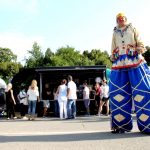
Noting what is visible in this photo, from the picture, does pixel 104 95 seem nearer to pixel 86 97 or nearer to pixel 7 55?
pixel 86 97

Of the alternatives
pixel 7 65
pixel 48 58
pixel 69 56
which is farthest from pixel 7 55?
pixel 48 58

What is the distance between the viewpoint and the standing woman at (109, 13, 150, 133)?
27.1ft

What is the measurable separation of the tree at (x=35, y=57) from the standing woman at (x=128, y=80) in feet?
234

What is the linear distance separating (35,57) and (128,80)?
72958 mm

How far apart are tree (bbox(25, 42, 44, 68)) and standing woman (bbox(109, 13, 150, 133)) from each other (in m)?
71.2

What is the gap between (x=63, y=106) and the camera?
19.0 m

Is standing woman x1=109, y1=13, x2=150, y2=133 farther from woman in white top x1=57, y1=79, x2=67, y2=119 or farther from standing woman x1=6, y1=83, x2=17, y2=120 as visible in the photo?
standing woman x1=6, y1=83, x2=17, y2=120

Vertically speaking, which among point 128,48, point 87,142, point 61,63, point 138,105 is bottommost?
point 87,142

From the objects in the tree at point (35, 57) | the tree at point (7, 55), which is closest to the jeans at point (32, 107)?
the tree at point (35, 57)

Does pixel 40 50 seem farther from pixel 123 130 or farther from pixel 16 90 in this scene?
pixel 123 130

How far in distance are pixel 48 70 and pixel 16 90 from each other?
7.48 ft

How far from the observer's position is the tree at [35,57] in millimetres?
80000

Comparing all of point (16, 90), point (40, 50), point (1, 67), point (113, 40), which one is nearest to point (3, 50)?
point (1, 67)

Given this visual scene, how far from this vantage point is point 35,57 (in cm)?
8094
